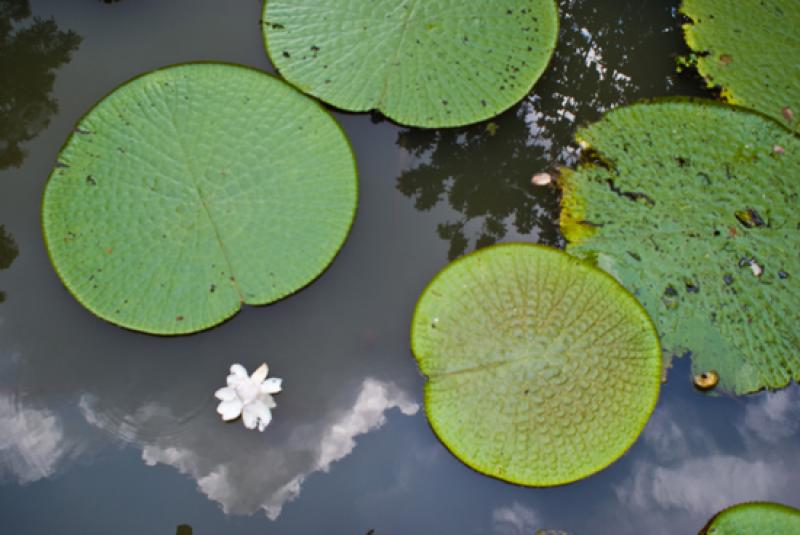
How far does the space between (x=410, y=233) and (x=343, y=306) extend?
45 centimetres

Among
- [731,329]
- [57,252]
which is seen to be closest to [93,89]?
[57,252]

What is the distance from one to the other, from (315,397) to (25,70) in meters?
2.07

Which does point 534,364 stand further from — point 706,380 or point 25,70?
point 25,70

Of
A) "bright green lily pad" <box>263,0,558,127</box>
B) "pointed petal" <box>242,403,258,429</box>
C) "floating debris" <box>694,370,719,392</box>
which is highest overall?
"bright green lily pad" <box>263,0,558,127</box>

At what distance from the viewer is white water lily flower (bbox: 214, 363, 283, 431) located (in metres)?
2.26

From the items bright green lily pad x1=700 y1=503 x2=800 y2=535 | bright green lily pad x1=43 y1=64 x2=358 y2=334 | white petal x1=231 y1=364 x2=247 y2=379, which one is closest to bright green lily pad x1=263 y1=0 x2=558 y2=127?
bright green lily pad x1=43 y1=64 x2=358 y2=334

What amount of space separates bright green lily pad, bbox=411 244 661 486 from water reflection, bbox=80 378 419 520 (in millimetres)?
444

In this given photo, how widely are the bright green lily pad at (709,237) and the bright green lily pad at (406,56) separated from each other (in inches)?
23.1

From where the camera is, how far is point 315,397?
2432 mm

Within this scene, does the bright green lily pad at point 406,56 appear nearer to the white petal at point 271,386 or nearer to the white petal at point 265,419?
the white petal at point 271,386

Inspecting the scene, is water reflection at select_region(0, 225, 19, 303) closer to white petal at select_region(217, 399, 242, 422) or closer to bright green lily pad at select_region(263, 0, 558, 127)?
white petal at select_region(217, 399, 242, 422)

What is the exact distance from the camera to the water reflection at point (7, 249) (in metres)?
2.50

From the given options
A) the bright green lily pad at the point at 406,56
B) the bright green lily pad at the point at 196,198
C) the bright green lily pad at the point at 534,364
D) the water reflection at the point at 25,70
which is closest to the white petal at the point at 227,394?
the bright green lily pad at the point at 196,198

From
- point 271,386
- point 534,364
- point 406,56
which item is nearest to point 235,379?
point 271,386
